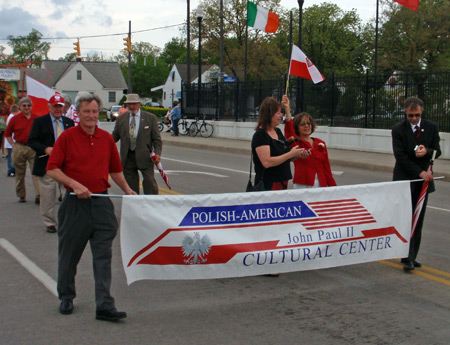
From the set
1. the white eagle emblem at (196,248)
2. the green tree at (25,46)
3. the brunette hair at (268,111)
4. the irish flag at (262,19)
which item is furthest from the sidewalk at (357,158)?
the green tree at (25,46)

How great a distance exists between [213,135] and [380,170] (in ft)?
46.2

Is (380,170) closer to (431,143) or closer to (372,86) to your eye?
(372,86)

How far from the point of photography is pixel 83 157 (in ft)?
15.9

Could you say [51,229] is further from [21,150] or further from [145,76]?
[145,76]

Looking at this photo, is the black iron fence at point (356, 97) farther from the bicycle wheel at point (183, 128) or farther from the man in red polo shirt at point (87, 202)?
the man in red polo shirt at point (87, 202)

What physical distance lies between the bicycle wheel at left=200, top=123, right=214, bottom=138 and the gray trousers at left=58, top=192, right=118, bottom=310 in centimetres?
2471

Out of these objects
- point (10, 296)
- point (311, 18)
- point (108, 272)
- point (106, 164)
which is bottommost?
point (10, 296)

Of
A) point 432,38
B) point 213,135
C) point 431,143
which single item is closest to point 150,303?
point 431,143

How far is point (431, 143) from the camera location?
6.43 metres

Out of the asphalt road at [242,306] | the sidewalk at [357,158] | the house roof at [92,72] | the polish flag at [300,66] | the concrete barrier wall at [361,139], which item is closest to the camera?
the asphalt road at [242,306]

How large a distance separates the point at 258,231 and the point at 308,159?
55.6 inches

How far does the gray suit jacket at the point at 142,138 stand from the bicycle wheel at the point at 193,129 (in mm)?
21378

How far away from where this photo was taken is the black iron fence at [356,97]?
1850 cm

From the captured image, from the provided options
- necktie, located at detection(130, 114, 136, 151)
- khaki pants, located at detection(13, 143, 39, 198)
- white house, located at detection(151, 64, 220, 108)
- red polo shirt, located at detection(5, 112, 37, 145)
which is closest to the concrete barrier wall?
red polo shirt, located at detection(5, 112, 37, 145)
